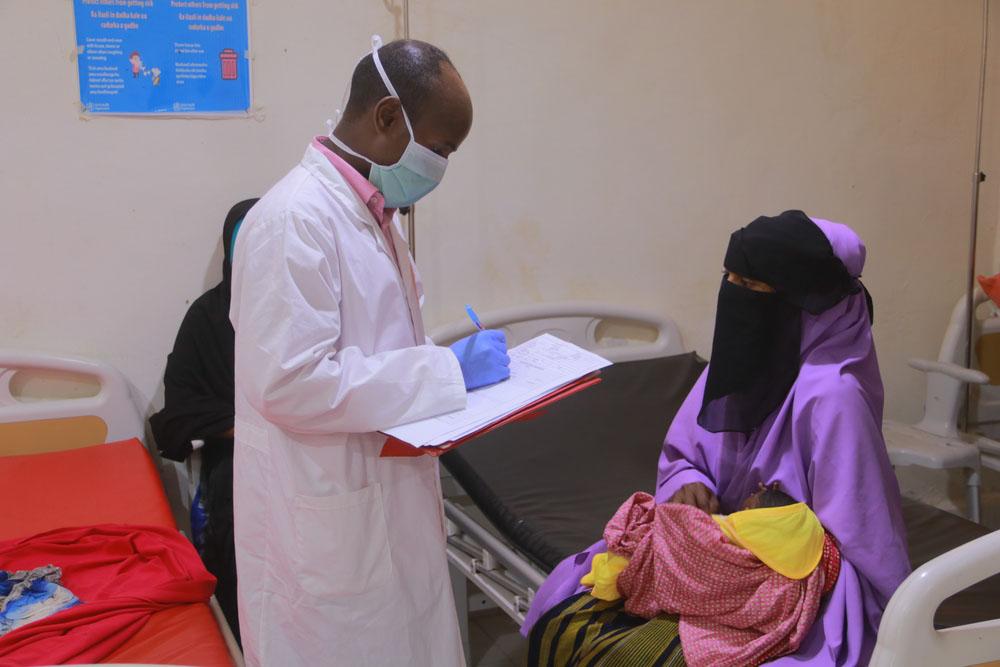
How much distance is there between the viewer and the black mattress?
7.39ft

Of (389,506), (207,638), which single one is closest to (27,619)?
(207,638)

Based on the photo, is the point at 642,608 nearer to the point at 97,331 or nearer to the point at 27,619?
the point at 27,619

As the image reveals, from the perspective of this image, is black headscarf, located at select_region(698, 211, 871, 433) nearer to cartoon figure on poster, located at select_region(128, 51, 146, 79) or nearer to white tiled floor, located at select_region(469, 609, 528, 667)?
white tiled floor, located at select_region(469, 609, 528, 667)

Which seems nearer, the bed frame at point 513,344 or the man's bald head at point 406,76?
the man's bald head at point 406,76

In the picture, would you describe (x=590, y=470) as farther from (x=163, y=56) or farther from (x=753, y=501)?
(x=163, y=56)

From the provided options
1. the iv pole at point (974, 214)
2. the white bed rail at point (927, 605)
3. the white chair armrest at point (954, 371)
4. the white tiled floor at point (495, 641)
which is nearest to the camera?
the white bed rail at point (927, 605)

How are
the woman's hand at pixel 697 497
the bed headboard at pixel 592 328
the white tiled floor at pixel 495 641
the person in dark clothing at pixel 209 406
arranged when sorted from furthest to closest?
1. the bed headboard at pixel 592 328
2. the white tiled floor at pixel 495 641
3. the person in dark clothing at pixel 209 406
4. the woman's hand at pixel 697 497

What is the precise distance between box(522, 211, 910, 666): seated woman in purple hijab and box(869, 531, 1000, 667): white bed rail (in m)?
0.21

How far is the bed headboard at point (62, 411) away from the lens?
2.75m

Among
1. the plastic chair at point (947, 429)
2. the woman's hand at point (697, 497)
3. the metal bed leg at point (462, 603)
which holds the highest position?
the woman's hand at point (697, 497)

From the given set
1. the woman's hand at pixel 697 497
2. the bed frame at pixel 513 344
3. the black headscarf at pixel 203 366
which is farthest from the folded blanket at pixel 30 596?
the woman's hand at pixel 697 497

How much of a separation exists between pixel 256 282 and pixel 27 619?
92cm

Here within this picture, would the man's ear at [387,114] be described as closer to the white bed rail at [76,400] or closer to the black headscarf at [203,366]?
the black headscarf at [203,366]

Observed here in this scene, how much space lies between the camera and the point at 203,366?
2791mm
